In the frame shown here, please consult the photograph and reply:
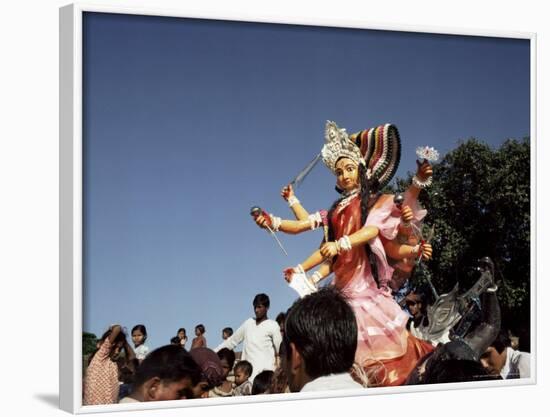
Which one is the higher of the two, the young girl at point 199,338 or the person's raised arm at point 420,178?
the person's raised arm at point 420,178

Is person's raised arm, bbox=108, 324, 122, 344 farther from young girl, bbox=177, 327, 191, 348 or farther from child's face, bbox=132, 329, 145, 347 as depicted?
young girl, bbox=177, 327, 191, 348

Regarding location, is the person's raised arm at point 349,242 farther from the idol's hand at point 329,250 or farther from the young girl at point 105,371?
the young girl at point 105,371

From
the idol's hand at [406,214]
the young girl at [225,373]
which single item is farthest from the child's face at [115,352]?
the idol's hand at [406,214]

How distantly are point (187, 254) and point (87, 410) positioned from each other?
1376 mm

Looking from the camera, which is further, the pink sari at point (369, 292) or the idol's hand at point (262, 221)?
the pink sari at point (369, 292)

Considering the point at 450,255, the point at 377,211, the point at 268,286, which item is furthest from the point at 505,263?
the point at 268,286

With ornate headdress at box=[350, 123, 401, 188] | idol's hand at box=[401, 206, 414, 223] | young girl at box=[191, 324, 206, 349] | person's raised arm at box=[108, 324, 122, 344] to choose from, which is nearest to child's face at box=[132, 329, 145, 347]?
person's raised arm at box=[108, 324, 122, 344]

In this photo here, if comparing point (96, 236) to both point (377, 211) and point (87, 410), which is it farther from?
point (377, 211)

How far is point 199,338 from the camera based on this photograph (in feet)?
35.1

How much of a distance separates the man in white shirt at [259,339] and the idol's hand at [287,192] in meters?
0.79

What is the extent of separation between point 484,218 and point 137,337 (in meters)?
3.30

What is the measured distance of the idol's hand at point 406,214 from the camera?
456 inches

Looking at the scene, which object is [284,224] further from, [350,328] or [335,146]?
[350,328]

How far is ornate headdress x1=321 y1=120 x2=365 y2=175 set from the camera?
11.3 meters
